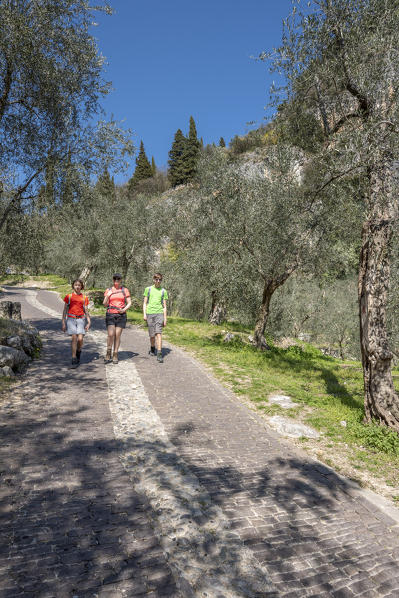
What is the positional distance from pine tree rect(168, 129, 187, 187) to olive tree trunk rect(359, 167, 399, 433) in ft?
255

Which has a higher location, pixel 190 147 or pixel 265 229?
pixel 190 147

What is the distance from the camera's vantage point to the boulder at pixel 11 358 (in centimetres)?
812

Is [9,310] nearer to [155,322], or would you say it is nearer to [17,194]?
[17,194]

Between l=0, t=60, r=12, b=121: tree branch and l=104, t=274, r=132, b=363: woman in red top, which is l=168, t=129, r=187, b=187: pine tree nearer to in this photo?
l=0, t=60, r=12, b=121: tree branch

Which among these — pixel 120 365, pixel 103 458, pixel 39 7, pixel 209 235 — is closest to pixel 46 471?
pixel 103 458

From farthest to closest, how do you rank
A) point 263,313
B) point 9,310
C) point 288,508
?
point 263,313
point 9,310
point 288,508

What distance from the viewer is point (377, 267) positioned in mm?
6668

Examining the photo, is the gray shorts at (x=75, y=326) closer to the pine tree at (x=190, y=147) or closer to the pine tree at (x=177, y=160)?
the pine tree at (x=177, y=160)

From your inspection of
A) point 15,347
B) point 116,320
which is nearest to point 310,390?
point 116,320

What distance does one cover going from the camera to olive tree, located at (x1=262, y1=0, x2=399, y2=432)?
21.7 feet

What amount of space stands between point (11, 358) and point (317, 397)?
24.8 ft

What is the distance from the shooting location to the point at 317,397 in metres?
8.67

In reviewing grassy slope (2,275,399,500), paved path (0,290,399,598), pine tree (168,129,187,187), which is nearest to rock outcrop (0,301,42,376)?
paved path (0,290,399,598)

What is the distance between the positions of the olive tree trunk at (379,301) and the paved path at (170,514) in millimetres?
2222
